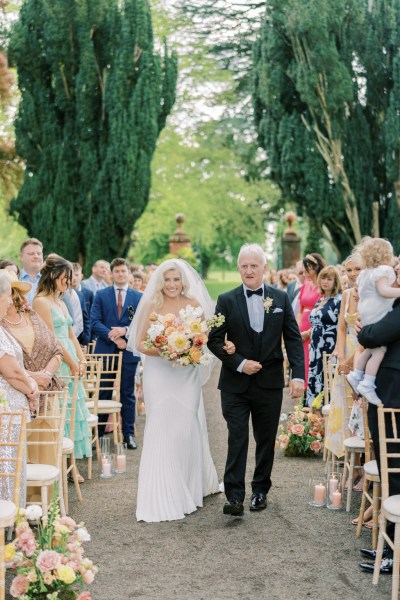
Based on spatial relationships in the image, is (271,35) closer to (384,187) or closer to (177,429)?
Result: (384,187)

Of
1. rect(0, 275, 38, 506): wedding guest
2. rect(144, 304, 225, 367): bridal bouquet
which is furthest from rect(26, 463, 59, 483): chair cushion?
rect(144, 304, 225, 367): bridal bouquet

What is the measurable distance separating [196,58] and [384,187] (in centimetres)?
1043

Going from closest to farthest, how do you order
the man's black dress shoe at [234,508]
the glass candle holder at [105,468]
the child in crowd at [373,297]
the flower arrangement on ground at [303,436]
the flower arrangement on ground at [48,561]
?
the flower arrangement on ground at [48,561], the child in crowd at [373,297], the man's black dress shoe at [234,508], the glass candle holder at [105,468], the flower arrangement on ground at [303,436]

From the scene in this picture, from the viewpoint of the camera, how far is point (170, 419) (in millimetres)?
6465

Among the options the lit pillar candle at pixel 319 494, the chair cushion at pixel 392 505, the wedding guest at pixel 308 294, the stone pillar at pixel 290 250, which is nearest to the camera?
the chair cushion at pixel 392 505

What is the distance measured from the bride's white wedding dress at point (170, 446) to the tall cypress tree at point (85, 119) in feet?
42.9

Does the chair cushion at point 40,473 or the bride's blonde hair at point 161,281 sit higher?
the bride's blonde hair at point 161,281

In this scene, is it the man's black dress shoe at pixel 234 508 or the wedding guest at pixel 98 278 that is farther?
the wedding guest at pixel 98 278

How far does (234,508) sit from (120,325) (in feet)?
11.8

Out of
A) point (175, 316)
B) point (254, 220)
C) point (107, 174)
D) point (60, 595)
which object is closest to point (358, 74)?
point (107, 174)

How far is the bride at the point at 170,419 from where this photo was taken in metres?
6.30

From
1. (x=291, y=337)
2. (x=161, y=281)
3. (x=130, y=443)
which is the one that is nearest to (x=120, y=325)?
(x=130, y=443)

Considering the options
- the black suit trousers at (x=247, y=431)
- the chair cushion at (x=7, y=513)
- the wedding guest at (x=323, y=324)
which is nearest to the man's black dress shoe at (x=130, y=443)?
the wedding guest at (x=323, y=324)

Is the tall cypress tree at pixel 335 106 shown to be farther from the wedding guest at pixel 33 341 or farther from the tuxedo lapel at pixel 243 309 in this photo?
the wedding guest at pixel 33 341
